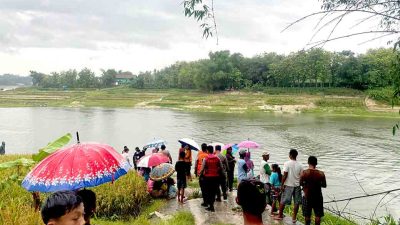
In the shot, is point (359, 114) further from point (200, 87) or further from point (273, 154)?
point (200, 87)

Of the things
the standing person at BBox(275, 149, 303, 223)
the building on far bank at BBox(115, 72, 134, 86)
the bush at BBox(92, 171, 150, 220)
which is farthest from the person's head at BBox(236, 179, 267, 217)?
the building on far bank at BBox(115, 72, 134, 86)

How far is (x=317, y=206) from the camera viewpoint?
8.05 m

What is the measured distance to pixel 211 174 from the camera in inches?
357

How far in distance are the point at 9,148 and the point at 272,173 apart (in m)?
24.8

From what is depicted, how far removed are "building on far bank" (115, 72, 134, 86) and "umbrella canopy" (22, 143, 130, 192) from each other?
147 metres

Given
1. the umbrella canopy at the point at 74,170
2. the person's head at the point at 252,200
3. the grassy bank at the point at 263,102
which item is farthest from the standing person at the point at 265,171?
the grassy bank at the point at 263,102

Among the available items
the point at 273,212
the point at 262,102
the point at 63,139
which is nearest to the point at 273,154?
the point at 273,212

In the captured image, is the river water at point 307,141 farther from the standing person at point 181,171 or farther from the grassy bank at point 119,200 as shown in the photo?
the grassy bank at point 119,200

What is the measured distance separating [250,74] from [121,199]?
279 ft

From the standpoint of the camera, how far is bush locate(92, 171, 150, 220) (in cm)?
918

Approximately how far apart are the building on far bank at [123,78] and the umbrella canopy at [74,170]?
147 m

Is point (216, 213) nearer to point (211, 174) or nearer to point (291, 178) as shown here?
point (211, 174)

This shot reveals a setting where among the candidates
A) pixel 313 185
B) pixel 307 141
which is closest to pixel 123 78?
pixel 307 141

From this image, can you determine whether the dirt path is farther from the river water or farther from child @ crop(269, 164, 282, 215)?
the river water
